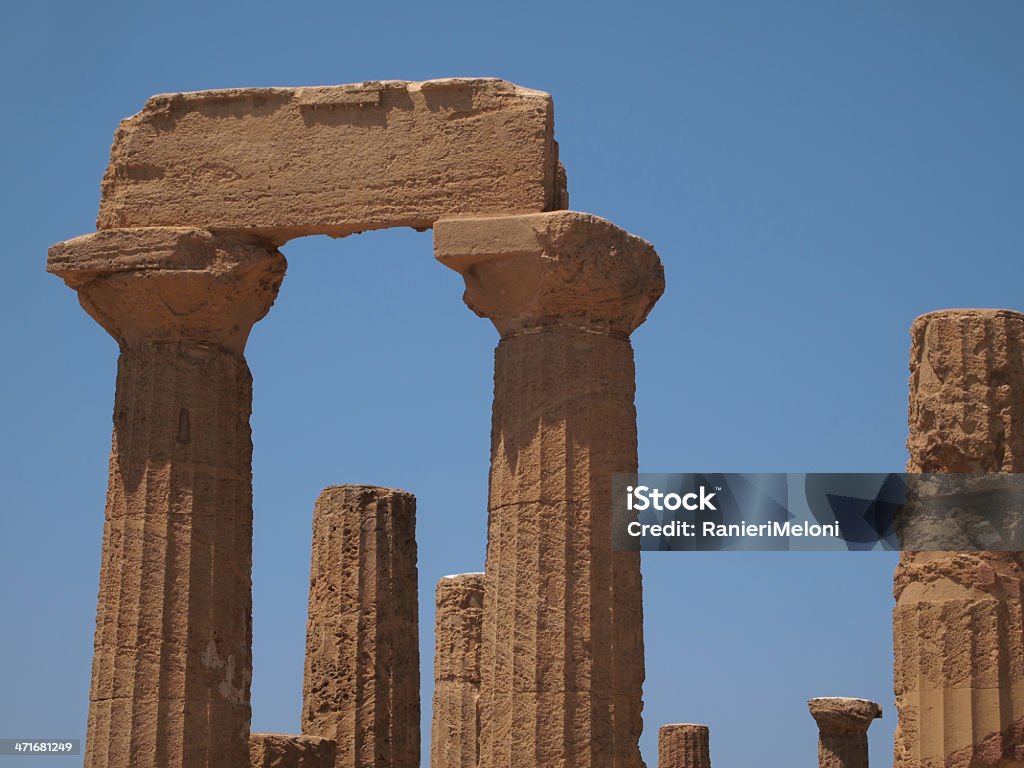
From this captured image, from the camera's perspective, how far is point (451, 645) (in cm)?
3350

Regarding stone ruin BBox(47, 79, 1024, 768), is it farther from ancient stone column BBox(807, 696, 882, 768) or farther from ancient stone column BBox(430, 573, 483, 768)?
ancient stone column BBox(807, 696, 882, 768)

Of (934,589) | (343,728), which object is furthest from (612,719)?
(343,728)

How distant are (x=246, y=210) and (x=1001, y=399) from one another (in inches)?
318

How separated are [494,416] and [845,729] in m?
21.1

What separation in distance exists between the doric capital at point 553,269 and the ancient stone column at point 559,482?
0.05ft

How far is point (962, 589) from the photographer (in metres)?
20.3

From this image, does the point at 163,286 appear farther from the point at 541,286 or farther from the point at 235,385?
the point at 541,286

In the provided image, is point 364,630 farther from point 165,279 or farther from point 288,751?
point 165,279

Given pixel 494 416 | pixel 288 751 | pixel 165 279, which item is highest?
pixel 165 279

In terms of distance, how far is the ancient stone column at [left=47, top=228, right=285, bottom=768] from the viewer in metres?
22.9

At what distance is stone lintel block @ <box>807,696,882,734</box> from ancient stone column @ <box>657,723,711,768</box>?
3.07 m

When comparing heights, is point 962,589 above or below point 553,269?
below

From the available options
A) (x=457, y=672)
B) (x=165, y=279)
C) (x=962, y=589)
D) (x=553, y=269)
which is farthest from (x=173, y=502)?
(x=457, y=672)

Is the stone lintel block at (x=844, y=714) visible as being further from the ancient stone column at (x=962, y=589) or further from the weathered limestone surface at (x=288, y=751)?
the ancient stone column at (x=962, y=589)
